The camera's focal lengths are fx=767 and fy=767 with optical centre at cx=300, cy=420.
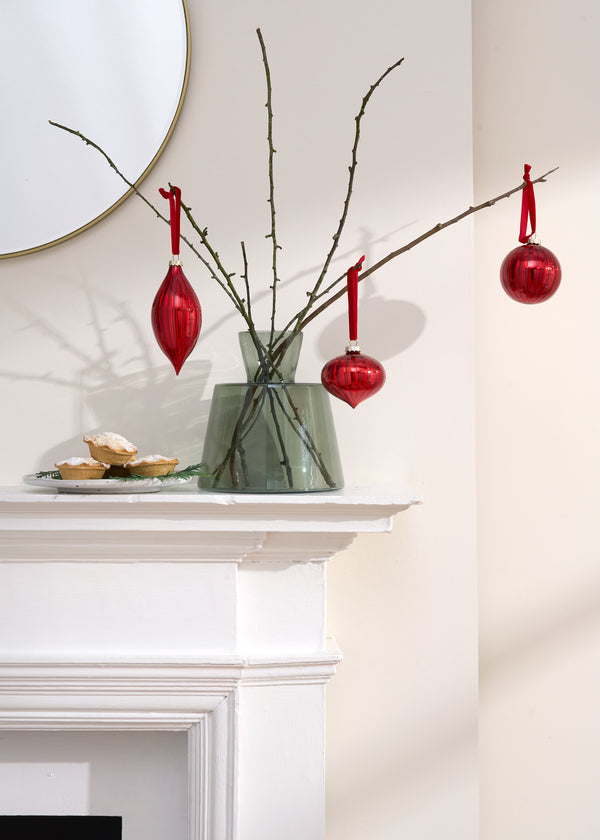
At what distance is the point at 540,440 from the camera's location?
116 cm

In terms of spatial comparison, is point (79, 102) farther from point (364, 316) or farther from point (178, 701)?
point (178, 701)

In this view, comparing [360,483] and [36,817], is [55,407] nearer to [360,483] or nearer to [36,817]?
[360,483]

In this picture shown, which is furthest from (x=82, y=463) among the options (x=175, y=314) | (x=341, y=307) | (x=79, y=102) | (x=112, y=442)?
(x=79, y=102)

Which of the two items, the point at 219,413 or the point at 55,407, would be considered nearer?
the point at 219,413

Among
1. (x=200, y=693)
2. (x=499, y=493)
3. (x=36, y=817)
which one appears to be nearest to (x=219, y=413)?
(x=200, y=693)

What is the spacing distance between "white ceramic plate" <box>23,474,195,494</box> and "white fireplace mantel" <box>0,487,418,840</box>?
5 cm

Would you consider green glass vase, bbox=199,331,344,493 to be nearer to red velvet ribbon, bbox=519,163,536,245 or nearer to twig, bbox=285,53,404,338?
twig, bbox=285,53,404,338

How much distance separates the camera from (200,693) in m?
0.97

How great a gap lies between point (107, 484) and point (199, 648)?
25 centimetres

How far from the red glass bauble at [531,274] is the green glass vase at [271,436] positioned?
0.29 m

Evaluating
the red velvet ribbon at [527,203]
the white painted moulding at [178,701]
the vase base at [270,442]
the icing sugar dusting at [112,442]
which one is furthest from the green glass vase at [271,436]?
the red velvet ribbon at [527,203]

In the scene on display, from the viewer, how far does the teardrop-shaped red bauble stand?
0.89m

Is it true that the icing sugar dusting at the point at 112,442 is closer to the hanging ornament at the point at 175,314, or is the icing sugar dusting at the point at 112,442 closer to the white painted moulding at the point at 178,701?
the hanging ornament at the point at 175,314

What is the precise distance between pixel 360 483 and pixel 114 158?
1.90 feet
